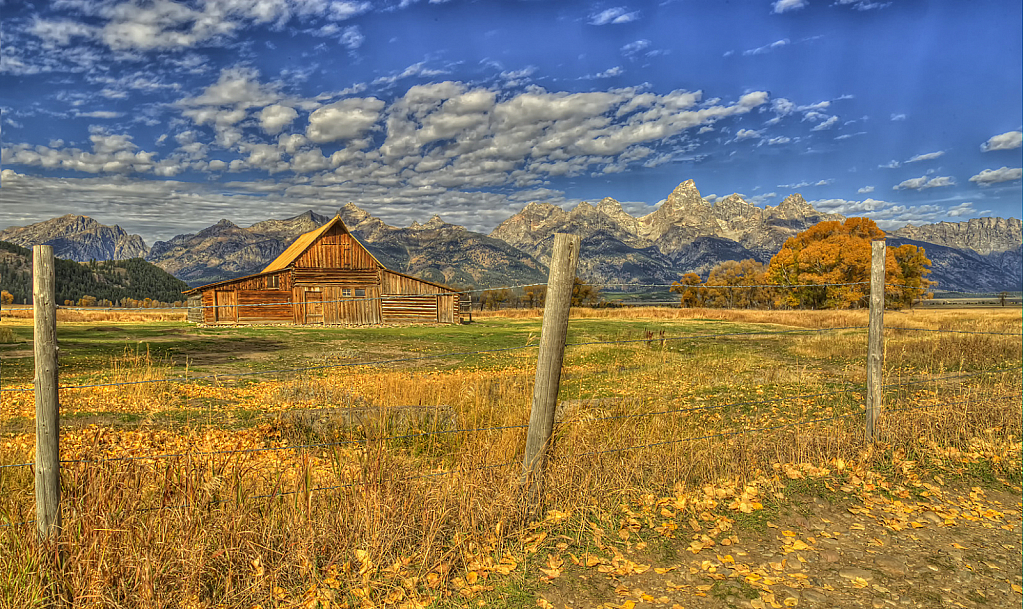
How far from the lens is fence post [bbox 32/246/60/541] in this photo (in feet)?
11.8

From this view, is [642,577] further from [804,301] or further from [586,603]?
[804,301]

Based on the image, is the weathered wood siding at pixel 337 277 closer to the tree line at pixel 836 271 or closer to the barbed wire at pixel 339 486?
the tree line at pixel 836 271

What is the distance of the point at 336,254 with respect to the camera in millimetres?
47906

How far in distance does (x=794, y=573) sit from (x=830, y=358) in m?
17.5

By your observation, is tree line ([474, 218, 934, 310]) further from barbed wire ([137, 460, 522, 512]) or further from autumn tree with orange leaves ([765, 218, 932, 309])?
barbed wire ([137, 460, 522, 512])

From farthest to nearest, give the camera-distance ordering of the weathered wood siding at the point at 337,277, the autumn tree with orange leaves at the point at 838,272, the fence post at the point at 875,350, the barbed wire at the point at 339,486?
the autumn tree with orange leaves at the point at 838,272, the weathered wood siding at the point at 337,277, the fence post at the point at 875,350, the barbed wire at the point at 339,486

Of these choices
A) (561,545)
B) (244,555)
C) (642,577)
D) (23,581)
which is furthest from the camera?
(561,545)

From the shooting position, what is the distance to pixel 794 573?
4488 mm

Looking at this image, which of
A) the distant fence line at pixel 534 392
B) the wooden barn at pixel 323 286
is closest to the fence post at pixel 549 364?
the distant fence line at pixel 534 392

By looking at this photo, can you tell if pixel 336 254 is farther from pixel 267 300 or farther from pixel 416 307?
pixel 416 307

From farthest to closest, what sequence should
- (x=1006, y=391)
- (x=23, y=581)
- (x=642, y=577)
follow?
(x=1006, y=391)
(x=642, y=577)
(x=23, y=581)

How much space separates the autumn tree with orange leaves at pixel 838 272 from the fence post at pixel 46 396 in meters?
53.9

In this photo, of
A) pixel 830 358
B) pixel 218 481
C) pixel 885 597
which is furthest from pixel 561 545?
pixel 830 358

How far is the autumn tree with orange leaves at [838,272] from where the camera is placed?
5569 centimetres
